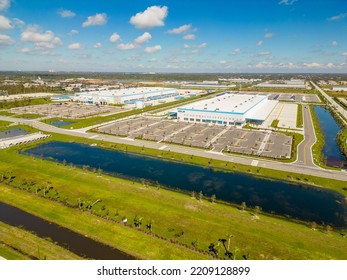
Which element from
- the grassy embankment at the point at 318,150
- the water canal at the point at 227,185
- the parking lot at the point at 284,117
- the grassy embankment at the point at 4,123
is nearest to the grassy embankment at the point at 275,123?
the parking lot at the point at 284,117

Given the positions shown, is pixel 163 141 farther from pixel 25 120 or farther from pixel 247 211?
pixel 25 120

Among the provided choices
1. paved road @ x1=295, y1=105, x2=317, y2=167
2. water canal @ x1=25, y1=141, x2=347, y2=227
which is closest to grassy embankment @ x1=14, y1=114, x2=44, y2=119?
water canal @ x1=25, y1=141, x2=347, y2=227

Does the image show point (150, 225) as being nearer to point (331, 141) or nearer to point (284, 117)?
point (331, 141)

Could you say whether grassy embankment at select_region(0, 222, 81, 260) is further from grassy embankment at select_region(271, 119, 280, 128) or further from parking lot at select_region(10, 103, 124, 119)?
grassy embankment at select_region(271, 119, 280, 128)

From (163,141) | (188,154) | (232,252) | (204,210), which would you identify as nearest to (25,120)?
(163,141)

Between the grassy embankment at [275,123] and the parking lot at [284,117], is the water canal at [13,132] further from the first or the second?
the grassy embankment at [275,123]

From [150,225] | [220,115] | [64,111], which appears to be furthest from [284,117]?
[64,111]
